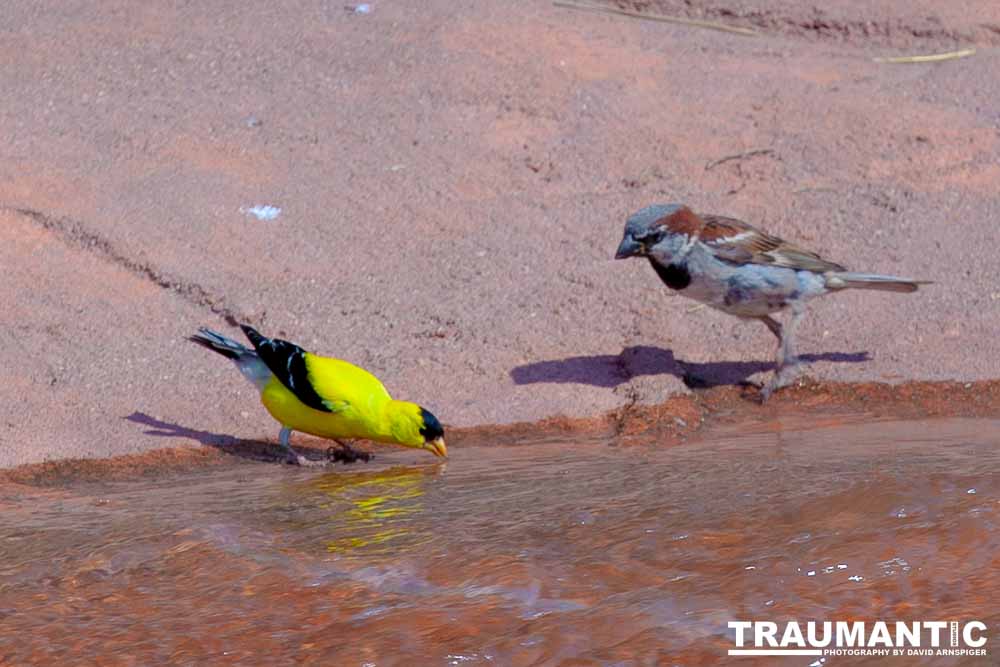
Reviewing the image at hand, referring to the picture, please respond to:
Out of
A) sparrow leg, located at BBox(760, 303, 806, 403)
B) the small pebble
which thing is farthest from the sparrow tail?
the small pebble

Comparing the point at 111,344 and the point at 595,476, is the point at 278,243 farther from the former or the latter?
the point at 595,476

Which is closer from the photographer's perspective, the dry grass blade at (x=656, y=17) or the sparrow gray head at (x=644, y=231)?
the sparrow gray head at (x=644, y=231)

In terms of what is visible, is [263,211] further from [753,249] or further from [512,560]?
[512,560]

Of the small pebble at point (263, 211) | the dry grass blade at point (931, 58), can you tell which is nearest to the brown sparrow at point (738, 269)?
the small pebble at point (263, 211)

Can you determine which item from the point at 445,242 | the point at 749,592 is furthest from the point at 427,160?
the point at 749,592

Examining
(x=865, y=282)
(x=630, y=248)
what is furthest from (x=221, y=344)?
(x=865, y=282)

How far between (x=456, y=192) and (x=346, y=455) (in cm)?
250

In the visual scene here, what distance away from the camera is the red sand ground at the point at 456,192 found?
22.7ft

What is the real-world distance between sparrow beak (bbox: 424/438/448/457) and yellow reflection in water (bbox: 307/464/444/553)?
0.26ft

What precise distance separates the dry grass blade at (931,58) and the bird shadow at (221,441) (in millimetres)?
5761

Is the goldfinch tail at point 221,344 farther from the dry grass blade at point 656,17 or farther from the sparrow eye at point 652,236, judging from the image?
the dry grass blade at point 656,17

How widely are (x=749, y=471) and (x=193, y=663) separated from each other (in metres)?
2.35

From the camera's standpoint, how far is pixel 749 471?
217 inches

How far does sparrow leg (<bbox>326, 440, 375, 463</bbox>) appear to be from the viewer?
6.55 meters
